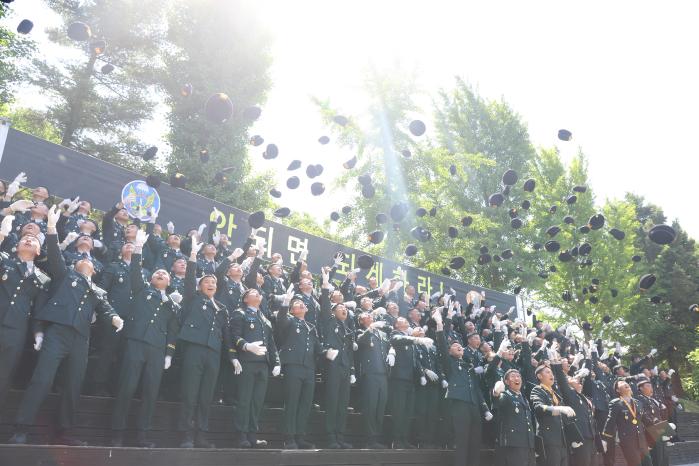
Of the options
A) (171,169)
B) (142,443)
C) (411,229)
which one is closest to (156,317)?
(142,443)

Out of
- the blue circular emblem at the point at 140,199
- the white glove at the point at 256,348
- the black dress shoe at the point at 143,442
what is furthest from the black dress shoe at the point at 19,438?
the blue circular emblem at the point at 140,199

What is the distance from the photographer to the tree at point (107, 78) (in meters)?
17.7

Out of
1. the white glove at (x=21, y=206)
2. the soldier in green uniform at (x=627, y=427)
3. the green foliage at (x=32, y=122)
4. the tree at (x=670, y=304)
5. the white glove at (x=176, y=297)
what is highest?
the green foliage at (x=32, y=122)

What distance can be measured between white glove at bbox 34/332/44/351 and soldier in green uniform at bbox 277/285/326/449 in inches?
104

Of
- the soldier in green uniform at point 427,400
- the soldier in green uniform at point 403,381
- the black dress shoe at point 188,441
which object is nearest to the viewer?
the black dress shoe at point 188,441

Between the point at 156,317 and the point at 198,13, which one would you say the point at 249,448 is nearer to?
the point at 156,317

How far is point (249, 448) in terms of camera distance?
5449 mm

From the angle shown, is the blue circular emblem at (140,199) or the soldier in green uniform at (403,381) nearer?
the soldier in green uniform at (403,381)

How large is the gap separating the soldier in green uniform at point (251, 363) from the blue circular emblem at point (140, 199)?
415 centimetres

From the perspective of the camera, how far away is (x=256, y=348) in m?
5.71

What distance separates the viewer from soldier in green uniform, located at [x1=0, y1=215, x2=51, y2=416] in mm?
4477

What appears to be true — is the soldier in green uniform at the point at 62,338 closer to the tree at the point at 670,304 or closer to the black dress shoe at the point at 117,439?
the black dress shoe at the point at 117,439

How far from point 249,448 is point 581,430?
5.03 meters

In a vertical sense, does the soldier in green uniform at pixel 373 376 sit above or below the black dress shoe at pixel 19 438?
above
